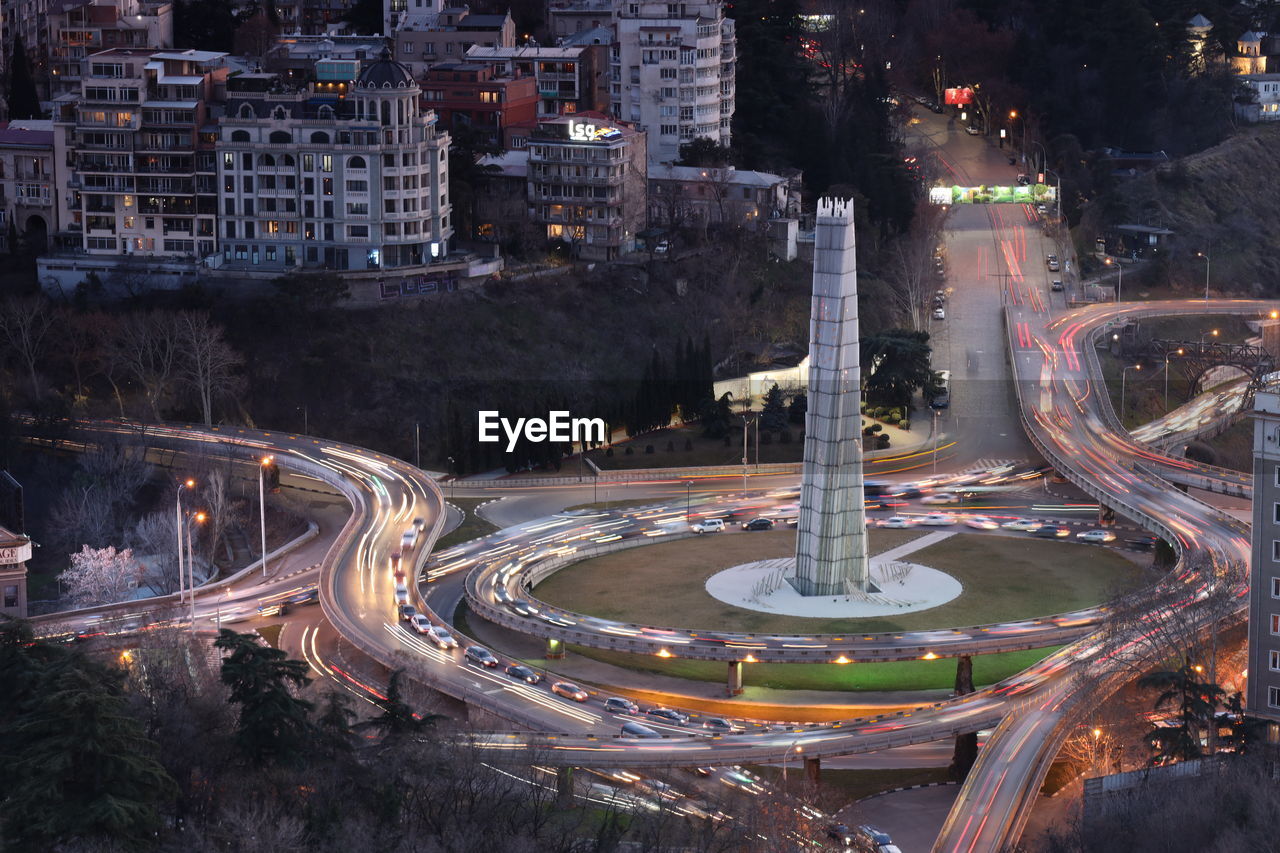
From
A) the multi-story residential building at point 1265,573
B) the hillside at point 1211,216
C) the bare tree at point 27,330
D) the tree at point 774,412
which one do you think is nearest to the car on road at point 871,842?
the multi-story residential building at point 1265,573

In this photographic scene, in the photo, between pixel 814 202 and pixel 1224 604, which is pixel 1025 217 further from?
pixel 1224 604

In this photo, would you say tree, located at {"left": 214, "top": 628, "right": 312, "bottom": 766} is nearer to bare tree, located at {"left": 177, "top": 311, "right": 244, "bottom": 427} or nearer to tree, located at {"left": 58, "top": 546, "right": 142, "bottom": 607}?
tree, located at {"left": 58, "top": 546, "right": 142, "bottom": 607}

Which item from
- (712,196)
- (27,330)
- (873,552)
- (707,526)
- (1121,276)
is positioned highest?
(712,196)

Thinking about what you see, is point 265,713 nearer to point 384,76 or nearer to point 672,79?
point 384,76

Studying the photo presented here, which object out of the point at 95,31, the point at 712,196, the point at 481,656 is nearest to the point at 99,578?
the point at 481,656

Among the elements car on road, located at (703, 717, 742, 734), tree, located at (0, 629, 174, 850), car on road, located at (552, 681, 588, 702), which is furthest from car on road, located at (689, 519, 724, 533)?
tree, located at (0, 629, 174, 850)
